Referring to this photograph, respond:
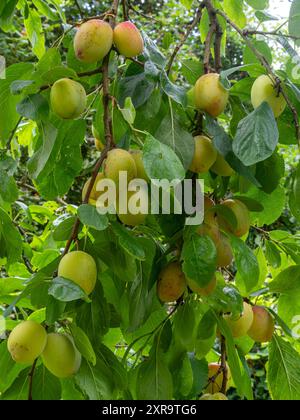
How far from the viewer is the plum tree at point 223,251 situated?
2.02 feet

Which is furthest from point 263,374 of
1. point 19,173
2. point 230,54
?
point 230,54

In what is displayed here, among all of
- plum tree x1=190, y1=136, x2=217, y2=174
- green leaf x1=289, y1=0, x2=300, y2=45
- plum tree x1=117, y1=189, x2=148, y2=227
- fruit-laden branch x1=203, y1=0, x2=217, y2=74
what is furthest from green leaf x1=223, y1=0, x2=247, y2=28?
plum tree x1=117, y1=189, x2=148, y2=227

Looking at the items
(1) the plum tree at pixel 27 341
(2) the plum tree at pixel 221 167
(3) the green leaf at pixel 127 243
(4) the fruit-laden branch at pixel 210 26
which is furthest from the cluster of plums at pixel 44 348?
(4) the fruit-laden branch at pixel 210 26

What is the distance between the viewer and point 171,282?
Answer: 2.00 ft

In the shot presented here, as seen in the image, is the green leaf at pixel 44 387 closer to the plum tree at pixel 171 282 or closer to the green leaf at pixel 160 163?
the plum tree at pixel 171 282

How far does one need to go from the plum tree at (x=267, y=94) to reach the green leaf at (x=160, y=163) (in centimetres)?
12

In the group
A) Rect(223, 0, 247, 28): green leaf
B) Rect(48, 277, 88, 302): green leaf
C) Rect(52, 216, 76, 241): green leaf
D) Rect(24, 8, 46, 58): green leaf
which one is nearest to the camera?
Rect(48, 277, 88, 302): green leaf

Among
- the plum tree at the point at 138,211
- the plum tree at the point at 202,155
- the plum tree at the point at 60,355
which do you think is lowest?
the plum tree at the point at 60,355

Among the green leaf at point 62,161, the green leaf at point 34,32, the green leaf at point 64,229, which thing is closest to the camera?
the green leaf at point 64,229

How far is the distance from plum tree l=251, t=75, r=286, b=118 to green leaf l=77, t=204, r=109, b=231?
0.18 meters

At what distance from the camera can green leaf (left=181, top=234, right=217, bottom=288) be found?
56 cm

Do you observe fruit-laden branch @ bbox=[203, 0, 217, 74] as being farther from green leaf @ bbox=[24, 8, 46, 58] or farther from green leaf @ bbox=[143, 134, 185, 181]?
green leaf @ bbox=[24, 8, 46, 58]

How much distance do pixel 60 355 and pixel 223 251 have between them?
0.18 metres

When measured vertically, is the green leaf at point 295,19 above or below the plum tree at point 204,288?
above
